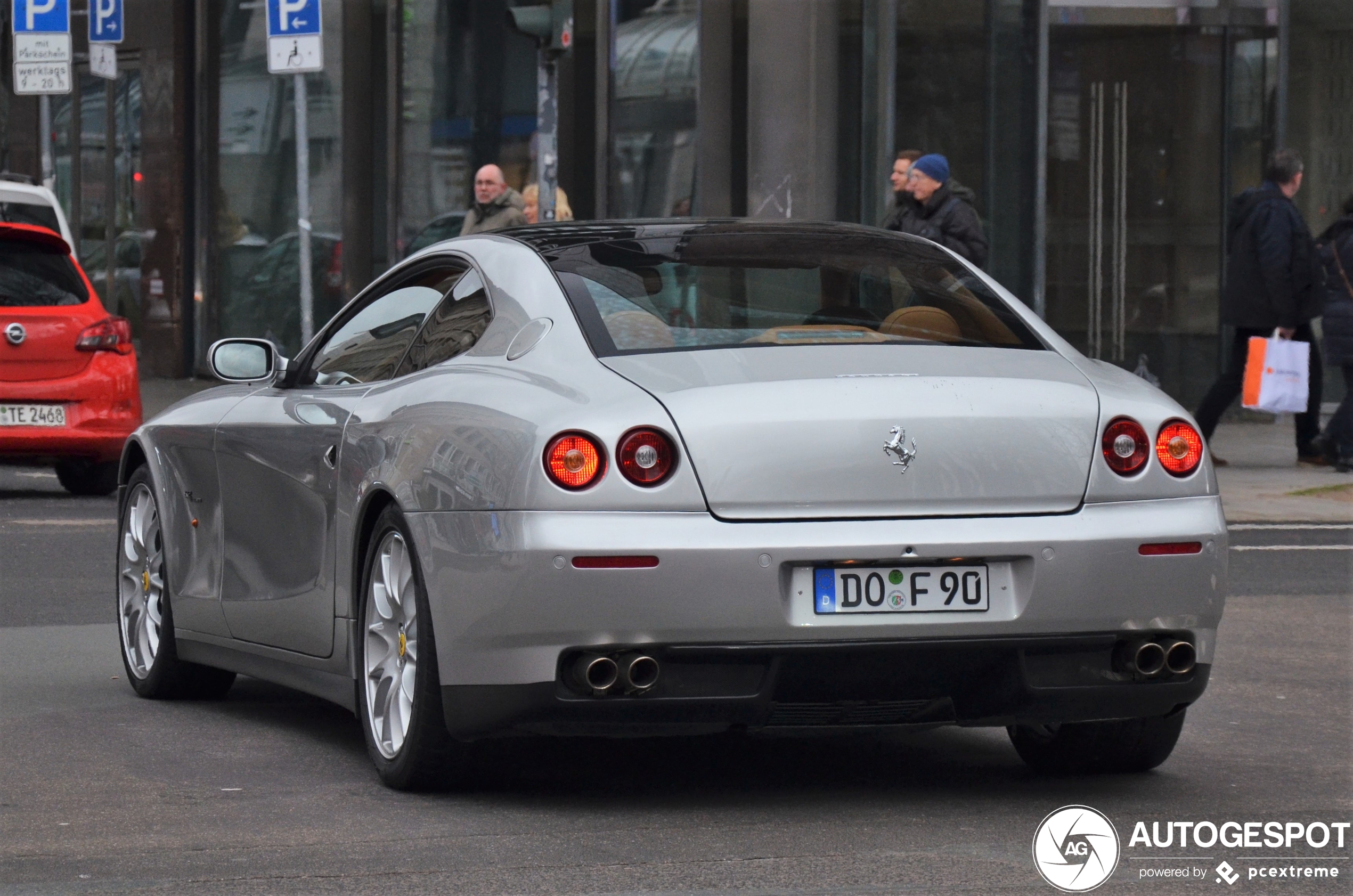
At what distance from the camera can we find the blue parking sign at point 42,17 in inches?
876

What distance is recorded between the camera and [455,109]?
2400cm

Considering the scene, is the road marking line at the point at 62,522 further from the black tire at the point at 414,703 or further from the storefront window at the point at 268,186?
the storefront window at the point at 268,186

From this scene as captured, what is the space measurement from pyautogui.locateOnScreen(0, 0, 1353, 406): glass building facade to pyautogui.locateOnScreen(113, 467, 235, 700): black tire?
44.2ft

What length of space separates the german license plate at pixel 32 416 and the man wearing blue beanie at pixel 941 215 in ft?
16.0

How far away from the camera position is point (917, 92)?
20.9 m

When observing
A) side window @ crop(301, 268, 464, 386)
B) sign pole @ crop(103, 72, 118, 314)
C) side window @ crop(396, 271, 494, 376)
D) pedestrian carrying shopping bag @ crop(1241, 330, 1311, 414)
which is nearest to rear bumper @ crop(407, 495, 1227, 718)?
side window @ crop(396, 271, 494, 376)

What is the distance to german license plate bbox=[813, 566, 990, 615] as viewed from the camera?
5.27m

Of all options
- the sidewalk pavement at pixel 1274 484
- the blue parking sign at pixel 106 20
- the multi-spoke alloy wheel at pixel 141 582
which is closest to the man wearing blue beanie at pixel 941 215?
Result: the sidewalk pavement at pixel 1274 484

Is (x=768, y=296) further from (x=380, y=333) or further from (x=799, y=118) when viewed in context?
(x=799, y=118)

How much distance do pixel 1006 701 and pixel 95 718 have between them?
9.47 feet

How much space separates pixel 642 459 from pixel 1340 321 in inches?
473

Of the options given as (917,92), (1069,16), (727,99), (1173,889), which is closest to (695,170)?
(727,99)

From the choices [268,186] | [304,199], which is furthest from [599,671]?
[268,186]

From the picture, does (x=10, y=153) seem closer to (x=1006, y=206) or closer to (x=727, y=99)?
(x=727, y=99)
